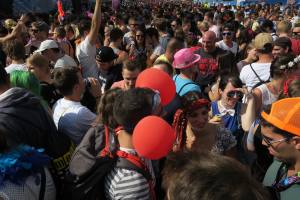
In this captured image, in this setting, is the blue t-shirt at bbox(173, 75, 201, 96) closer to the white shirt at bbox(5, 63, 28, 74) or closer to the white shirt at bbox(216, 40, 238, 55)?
the white shirt at bbox(5, 63, 28, 74)

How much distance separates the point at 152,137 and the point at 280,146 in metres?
0.82

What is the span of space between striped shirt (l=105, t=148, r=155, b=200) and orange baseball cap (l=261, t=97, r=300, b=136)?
2.85ft

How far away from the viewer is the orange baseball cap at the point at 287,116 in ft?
6.64

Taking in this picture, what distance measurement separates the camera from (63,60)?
459 centimetres

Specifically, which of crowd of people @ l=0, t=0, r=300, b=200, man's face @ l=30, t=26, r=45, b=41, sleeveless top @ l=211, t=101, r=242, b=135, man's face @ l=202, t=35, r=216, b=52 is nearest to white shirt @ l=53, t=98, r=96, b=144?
crowd of people @ l=0, t=0, r=300, b=200

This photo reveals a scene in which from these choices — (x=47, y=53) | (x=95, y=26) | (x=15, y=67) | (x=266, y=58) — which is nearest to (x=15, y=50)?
(x=15, y=67)

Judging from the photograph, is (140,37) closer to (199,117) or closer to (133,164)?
(199,117)

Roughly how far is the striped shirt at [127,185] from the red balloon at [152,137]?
157 millimetres

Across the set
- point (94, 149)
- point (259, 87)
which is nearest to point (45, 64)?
point (94, 149)

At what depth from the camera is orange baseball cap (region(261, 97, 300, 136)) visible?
2.02 metres

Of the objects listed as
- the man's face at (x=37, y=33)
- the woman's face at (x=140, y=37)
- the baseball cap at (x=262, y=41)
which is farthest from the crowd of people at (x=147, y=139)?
the woman's face at (x=140, y=37)

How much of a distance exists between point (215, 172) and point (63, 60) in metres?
3.80

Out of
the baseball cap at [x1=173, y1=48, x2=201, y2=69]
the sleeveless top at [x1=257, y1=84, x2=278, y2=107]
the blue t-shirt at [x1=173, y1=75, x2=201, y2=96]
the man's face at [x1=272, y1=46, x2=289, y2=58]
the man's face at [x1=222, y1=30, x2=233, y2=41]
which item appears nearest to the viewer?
the sleeveless top at [x1=257, y1=84, x2=278, y2=107]

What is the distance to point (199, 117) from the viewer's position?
9.53ft
